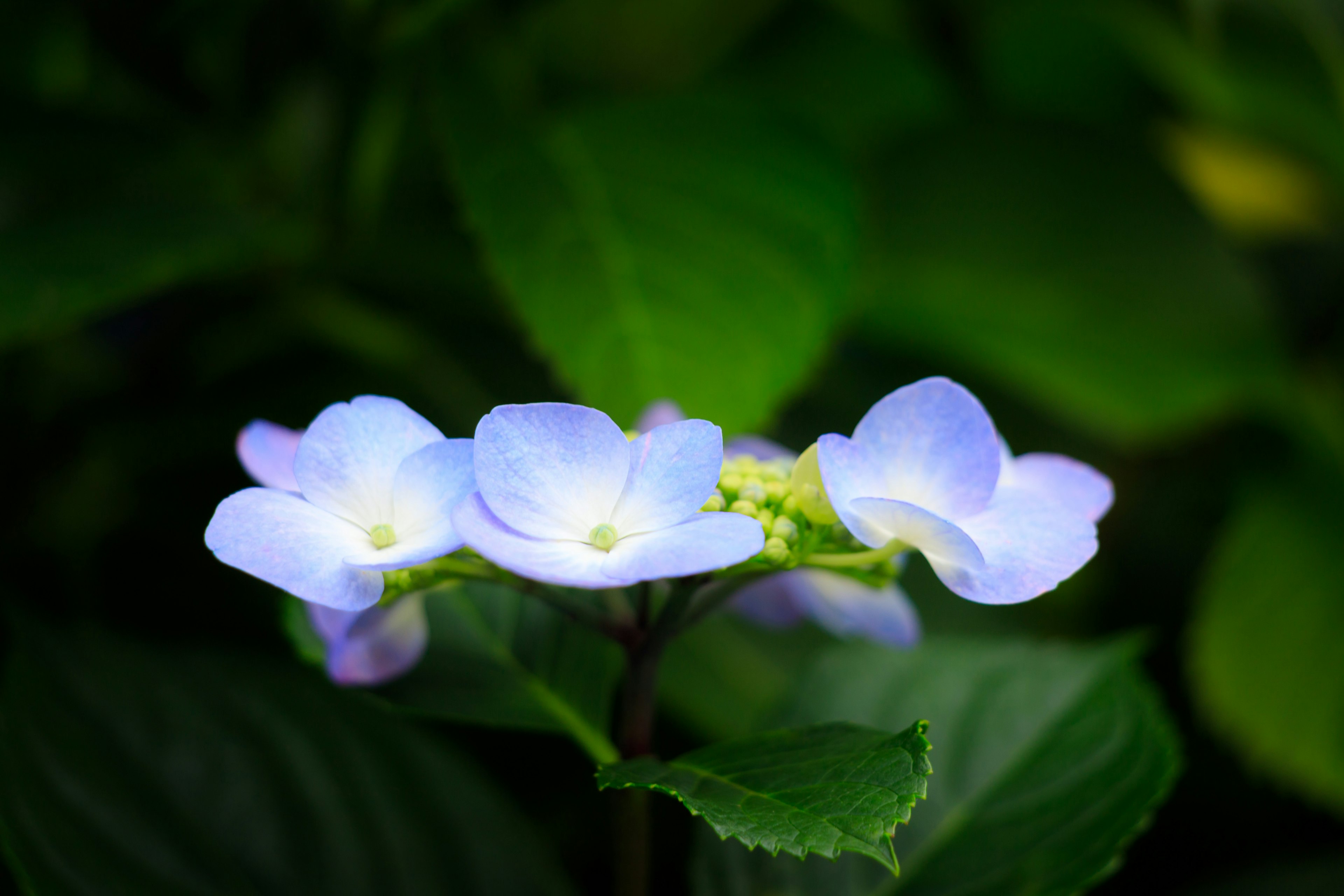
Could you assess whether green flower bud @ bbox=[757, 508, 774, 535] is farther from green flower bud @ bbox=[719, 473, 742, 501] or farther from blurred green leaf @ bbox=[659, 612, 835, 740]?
blurred green leaf @ bbox=[659, 612, 835, 740]

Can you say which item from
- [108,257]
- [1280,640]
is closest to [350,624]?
[108,257]

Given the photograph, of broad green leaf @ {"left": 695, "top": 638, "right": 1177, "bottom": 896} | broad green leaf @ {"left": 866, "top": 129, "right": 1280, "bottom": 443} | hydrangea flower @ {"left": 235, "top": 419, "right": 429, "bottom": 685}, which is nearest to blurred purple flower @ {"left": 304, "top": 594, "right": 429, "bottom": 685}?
hydrangea flower @ {"left": 235, "top": 419, "right": 429, "bottom": 685}

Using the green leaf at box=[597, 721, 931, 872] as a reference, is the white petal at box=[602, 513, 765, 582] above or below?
above

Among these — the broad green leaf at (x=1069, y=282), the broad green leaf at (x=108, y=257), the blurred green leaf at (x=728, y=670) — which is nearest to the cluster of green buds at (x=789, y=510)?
the blurred green leaf at (x=728, y=670)

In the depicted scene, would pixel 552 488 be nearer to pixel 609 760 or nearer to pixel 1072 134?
pixel 609 760

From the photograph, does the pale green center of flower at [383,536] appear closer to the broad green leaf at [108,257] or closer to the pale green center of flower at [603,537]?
the pale green center of flower at [603,537]

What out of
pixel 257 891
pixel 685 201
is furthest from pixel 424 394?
pixel 257 891
